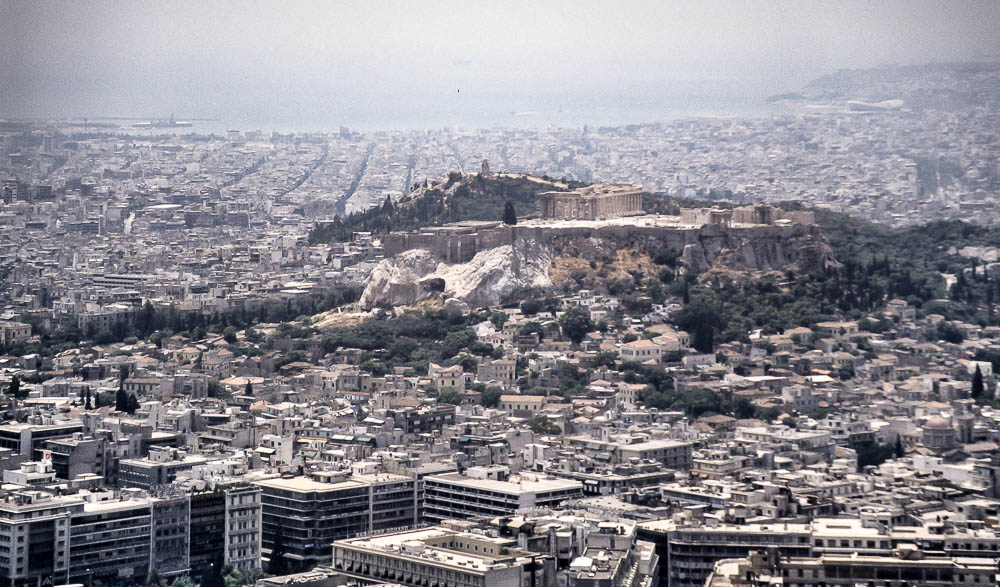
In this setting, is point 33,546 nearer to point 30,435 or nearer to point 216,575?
point 216,575

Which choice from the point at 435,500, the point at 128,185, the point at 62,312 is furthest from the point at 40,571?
the point at 128,185

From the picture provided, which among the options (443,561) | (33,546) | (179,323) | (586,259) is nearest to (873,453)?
(443,561)

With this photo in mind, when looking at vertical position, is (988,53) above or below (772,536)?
above

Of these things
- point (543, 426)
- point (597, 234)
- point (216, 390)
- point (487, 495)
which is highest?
point (597, 234)

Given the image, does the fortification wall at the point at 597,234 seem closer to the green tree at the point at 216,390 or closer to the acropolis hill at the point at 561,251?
the acropolis hill at the point at 561,251

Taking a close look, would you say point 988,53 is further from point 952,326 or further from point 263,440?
point 263,440

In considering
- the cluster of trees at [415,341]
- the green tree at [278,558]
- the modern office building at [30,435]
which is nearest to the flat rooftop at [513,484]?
the green tree at [278,558]
